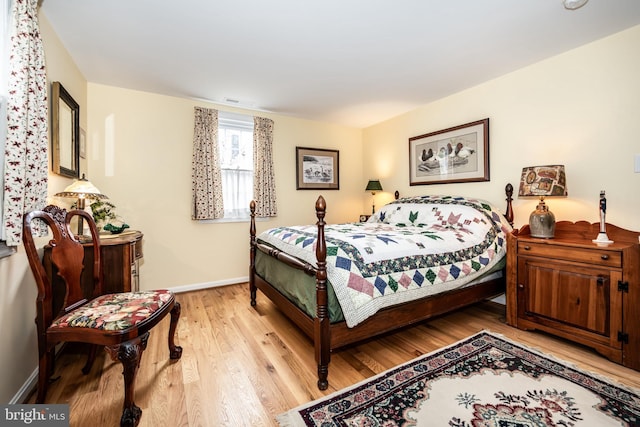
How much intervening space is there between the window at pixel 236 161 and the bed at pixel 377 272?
0.98 metres

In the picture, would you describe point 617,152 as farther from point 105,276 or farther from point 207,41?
point 105,276

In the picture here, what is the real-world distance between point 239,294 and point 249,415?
6.70 feet

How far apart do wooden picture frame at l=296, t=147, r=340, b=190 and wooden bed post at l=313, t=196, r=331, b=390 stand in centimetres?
269

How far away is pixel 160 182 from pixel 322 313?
279cm

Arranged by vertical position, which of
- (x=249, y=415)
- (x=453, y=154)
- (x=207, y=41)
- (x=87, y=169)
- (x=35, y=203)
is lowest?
(x=249, y=415)

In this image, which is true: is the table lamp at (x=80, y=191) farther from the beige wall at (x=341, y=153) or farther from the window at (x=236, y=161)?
the window at (x=236, y=161)

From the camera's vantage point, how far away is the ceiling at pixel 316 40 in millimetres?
1885

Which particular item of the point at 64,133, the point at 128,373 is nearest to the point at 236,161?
the point at 64,133

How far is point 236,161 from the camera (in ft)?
12.5

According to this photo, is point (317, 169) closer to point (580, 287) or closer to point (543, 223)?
point (543, 223)

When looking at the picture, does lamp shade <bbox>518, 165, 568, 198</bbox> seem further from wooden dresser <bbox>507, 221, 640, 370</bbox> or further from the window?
the window

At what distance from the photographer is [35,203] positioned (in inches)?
62.2

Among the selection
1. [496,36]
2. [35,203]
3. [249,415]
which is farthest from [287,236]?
[496,36]

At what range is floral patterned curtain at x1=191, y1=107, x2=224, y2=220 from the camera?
3.48m
